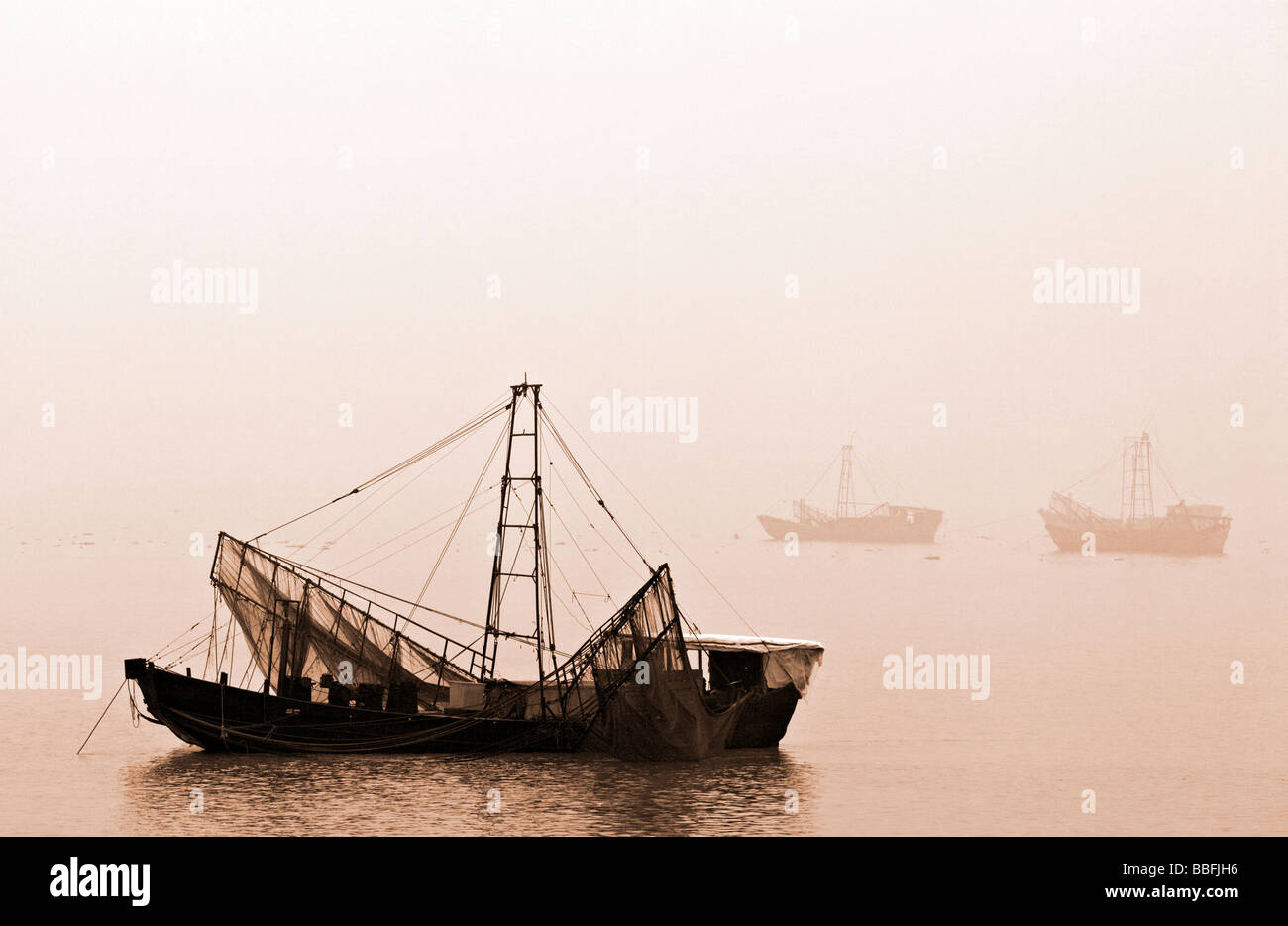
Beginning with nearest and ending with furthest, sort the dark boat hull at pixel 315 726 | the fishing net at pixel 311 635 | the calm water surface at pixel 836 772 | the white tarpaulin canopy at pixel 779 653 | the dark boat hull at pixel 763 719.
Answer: the calm water surface at pixel 836 772 → the dark boat hull at pixel 315 726 → the fishing net at pixel 311 635 → the white tarpaulin canopy at pixel 779 653 → the dark boat hull at pixel 763 719

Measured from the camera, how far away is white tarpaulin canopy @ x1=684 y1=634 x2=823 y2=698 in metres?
35.8

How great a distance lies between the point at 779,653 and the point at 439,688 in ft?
26.5

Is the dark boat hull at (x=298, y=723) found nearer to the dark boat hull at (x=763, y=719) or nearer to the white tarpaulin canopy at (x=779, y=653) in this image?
the white tarpaulin canopy at (x=779, y=653)

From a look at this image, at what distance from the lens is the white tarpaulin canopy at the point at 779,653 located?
117 ft

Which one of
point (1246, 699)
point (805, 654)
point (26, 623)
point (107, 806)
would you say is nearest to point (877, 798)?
point (805, 654)

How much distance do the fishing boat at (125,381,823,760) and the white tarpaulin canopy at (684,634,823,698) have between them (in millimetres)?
46

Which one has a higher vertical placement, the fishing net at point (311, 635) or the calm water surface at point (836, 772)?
the fishing net at point (311, 635)

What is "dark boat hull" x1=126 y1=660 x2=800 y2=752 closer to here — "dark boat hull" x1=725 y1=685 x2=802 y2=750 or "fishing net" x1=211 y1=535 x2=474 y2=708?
"fishing net" x1=211 y1=535 x2=474 y2=708

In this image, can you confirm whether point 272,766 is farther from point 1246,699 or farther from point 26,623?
point 26,623

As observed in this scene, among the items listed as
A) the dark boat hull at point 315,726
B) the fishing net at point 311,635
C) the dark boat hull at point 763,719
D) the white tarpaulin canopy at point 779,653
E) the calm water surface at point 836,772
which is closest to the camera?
the calm water surface at point 836,772

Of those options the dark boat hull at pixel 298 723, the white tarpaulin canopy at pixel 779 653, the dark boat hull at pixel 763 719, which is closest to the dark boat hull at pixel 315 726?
the dark boat hull at pixel 298 723

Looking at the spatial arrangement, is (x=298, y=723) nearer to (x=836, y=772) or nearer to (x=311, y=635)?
(x=311, y=635)

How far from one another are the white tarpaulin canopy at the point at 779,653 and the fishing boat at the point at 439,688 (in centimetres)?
5
